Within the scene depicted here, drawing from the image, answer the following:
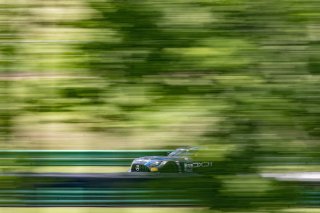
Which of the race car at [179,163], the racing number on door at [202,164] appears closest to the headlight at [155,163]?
the race car at [179,163]

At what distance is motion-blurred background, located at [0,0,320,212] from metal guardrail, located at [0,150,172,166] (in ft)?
0.66

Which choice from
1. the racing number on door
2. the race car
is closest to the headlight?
the race car

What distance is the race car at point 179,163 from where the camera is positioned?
2945mm

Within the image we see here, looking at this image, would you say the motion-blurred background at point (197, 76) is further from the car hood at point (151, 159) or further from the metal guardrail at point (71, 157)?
the metal guardrail at point (71, 157)

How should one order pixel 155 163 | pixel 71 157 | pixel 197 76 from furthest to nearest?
1. pixel 71 157
2. pixel 155 163
3. pixel 197 76

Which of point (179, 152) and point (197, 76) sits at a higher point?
point (197, 76)

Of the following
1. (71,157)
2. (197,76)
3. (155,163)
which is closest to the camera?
(197,76)

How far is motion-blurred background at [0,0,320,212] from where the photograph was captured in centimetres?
287

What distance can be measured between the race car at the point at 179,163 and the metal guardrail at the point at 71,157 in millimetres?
30

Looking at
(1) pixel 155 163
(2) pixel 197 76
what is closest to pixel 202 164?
(1) pixel 155 163

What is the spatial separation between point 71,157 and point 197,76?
2.67 feet

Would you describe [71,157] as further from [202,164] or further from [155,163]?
[202,164]

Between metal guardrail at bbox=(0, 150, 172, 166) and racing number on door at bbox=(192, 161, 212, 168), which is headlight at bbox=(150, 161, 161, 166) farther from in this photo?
racing number on door at bbox=(192, 161, 212, 168)

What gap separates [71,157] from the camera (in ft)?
11.0
